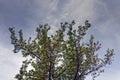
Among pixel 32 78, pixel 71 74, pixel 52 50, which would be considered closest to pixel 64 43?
pixel 52 50

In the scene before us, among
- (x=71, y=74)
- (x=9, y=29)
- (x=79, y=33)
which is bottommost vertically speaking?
(x=71, y=74)

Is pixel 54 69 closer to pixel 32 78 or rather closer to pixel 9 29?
pixel 32 78

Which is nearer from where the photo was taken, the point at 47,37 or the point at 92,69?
the point at 47,37

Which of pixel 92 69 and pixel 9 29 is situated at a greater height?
pixel 9 29

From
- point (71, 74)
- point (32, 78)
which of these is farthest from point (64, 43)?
point (32, 78)

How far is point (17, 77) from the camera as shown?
2919 cm

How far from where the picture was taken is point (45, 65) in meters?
28.6

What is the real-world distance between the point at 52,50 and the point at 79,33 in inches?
141

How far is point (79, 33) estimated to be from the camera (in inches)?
1076

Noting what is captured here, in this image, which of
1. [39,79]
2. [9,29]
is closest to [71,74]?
[39,79]

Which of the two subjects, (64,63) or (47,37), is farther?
(64,63)

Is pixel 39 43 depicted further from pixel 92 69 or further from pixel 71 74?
pixel 92 69

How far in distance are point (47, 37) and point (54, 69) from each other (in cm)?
386

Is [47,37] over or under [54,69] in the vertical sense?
over
